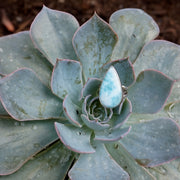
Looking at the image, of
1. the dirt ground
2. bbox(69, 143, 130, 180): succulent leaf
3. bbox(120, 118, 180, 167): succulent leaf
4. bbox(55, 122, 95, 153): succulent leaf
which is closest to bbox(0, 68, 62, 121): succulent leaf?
bbox(55, 122, 95, 153): succulent leaf

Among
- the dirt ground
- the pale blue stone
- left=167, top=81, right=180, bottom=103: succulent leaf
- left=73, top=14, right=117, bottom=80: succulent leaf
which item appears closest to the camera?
the pale blue stone

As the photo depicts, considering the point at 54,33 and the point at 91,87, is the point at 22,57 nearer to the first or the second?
the point at 54,33

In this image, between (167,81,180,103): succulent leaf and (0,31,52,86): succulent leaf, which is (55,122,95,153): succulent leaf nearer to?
(0,31,52,86): succulent leaf

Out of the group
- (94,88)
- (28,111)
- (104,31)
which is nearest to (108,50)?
(104,31)

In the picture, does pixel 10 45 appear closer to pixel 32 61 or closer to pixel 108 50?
pixel 32 61

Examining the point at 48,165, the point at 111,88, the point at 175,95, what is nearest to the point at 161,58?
the point at 175,95
